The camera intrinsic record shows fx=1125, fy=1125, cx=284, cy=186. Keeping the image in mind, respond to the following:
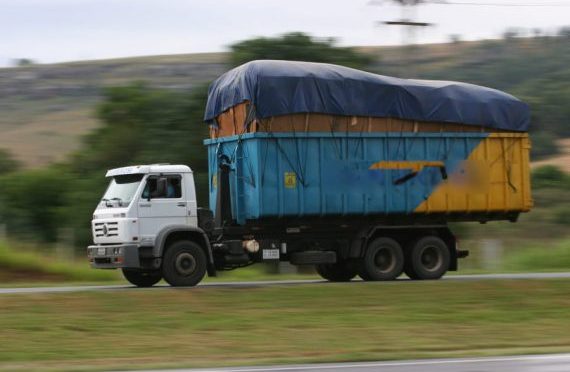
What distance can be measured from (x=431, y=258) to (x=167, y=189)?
602 centimetres

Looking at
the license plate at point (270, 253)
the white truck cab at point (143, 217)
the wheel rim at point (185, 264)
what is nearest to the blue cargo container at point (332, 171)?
the license plate at point (270, 253)

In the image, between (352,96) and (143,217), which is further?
(352,96)

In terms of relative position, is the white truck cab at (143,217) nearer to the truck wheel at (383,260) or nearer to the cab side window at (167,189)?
the cab side window at (167,189)

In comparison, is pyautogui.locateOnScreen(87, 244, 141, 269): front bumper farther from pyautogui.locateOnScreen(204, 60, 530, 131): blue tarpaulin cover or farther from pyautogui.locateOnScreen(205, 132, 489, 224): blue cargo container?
pyautogui.locateOnScreen(204, 60, 530, 131): blue tarpaulin cover

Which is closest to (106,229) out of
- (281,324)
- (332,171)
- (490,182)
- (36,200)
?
(332,171)

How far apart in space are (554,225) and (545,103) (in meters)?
27.5

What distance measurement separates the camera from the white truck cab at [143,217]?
21156 millimetres

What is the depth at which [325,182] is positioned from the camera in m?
22.3

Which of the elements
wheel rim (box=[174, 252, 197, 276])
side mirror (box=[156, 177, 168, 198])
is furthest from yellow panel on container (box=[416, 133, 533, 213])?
side mirror (box=[156, 177, 168, 198])

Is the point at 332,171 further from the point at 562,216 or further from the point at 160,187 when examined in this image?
the point at 562,216

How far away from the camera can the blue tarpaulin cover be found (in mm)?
21984

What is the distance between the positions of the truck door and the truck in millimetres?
23

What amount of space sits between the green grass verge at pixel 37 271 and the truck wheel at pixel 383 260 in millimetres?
8237

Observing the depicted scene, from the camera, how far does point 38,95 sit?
106 m
